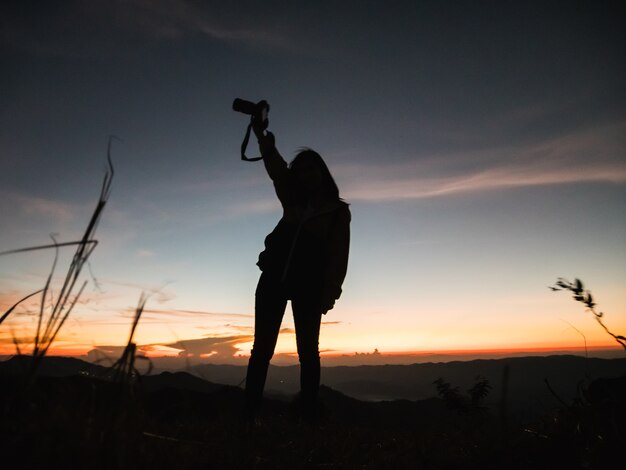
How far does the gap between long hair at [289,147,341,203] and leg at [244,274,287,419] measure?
105 cm

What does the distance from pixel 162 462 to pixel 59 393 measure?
1.86 ft

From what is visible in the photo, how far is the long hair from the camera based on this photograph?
13.8 feet

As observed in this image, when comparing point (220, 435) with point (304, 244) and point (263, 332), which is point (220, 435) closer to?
point (263, 332)

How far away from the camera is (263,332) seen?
3629mm

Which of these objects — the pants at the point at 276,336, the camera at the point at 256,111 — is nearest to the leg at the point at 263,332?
the pants at the point at 276,336

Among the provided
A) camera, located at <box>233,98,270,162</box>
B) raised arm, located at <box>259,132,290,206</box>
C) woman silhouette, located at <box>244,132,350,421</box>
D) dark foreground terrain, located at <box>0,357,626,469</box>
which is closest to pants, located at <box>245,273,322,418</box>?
woman silhouette, located at <box>244,132,350,421</box>

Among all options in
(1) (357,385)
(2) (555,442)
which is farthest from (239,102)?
(1) (357,385)

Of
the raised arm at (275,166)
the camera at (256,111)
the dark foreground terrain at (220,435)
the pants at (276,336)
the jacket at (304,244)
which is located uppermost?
the camera at (256,111)

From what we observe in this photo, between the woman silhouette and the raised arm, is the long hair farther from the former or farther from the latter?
the raised arm

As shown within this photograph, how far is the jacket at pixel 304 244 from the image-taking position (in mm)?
3779

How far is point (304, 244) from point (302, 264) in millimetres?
212

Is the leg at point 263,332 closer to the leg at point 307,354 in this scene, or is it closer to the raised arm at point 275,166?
the leg at point 307,354

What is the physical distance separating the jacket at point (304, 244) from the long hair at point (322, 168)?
129 millimetres

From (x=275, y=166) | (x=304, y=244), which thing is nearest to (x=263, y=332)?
(x=304, y=244)
